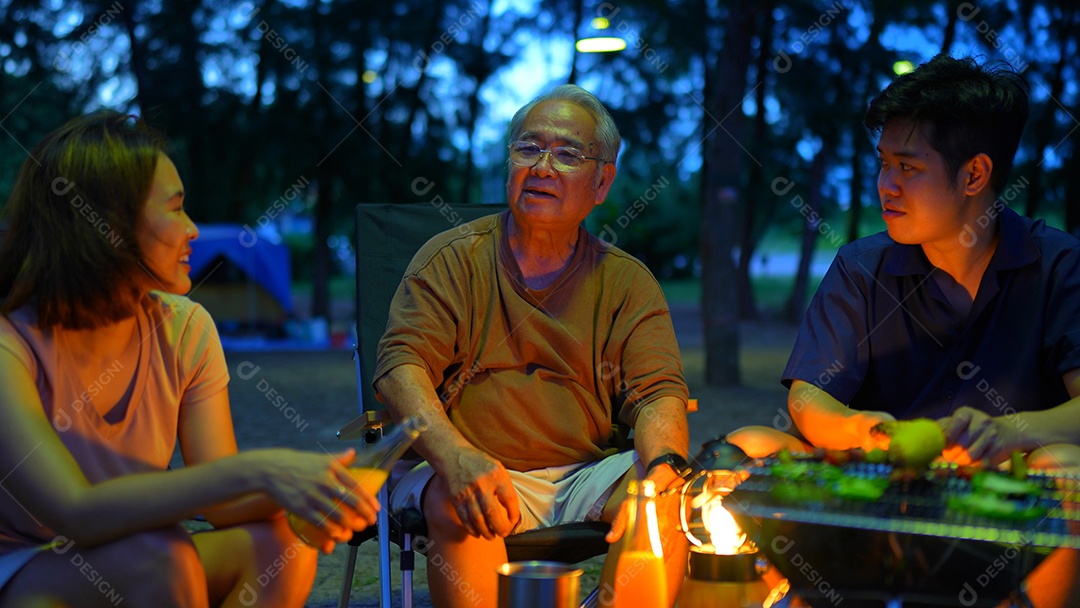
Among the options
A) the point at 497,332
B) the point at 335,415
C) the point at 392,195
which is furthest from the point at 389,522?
the point at 392,195

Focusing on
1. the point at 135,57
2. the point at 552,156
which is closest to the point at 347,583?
the point at 552,156

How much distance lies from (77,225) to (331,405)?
7.34 m

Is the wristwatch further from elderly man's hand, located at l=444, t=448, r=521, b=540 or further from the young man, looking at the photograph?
elderly man's hand, located at l=444, t=448, r=521, b=540

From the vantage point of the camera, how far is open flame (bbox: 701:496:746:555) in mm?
2314

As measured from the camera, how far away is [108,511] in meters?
1.90

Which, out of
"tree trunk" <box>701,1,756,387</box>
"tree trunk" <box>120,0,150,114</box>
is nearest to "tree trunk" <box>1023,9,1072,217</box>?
"tree trunk" <box>701,1,756,387</box>

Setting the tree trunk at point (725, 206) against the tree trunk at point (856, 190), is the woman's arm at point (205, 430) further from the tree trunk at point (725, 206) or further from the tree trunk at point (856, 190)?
the tree trunk at point (856, 190)

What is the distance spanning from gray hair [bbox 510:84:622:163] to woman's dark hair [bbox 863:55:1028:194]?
Answer: 31.3 inches

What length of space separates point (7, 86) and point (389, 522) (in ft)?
55.3

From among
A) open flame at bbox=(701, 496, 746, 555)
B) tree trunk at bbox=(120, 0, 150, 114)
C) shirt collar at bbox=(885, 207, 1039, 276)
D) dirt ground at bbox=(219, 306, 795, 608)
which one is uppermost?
tree trunk at bbox=(120, 0, 150, 114)

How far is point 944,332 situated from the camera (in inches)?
113

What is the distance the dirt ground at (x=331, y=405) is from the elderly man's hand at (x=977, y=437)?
2.07m

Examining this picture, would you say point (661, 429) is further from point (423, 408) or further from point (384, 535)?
point (384, 535)

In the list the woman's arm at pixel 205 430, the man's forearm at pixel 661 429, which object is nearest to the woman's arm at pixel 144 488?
the woman's arm at pixel 205 430
